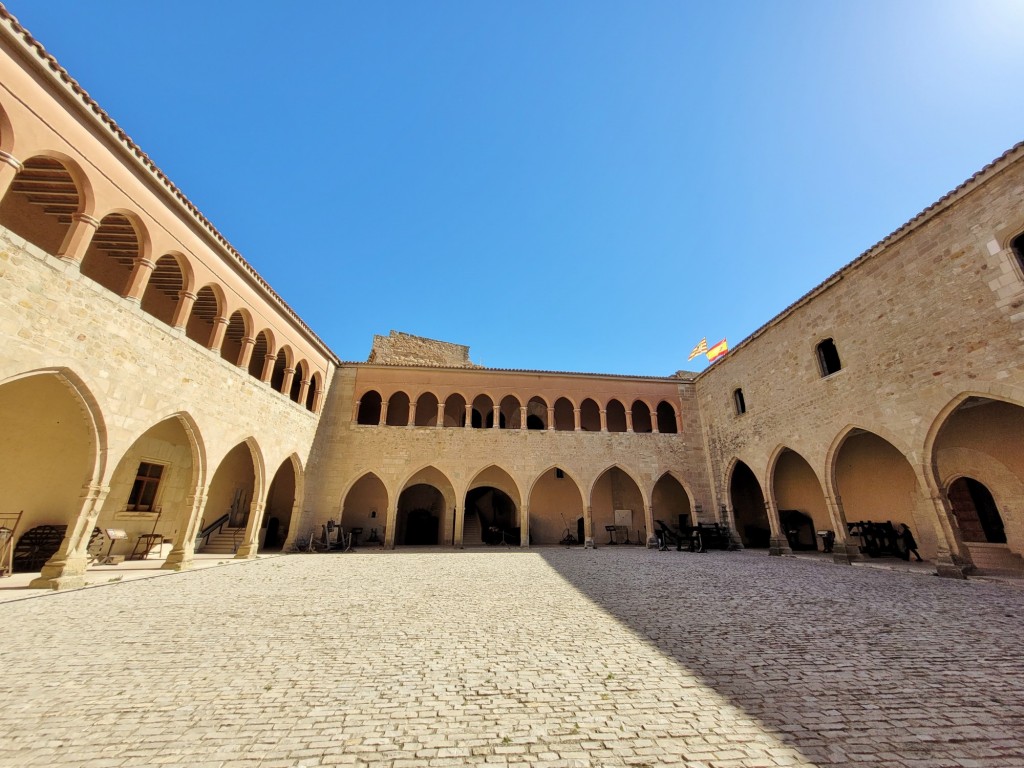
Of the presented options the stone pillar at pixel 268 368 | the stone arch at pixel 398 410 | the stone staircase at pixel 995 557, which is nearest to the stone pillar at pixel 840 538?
the stone staircase at pixel 995 557

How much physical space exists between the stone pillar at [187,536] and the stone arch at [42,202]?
228 inches

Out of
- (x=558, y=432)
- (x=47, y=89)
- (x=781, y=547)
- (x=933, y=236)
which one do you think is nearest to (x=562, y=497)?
(x=558, y=432)

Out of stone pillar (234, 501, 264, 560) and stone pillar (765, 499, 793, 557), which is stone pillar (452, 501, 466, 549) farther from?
stone pillar (765, 499, 793, 557)

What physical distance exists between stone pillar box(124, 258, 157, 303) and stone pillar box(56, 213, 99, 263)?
3.32ft

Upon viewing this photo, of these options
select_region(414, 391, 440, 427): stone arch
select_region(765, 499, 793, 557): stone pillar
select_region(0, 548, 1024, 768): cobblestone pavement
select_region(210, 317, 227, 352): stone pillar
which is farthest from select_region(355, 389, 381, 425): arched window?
select_region(765, 499, 793, 557): stone pillar

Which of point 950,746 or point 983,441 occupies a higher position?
point 983,441

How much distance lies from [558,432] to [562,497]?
10.8 feet

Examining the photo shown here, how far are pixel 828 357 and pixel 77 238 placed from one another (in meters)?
17.4

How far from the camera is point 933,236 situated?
8766 millimetres

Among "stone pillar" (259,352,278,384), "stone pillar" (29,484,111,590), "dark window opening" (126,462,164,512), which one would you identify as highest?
"stone pillar" (259,352,278,384)

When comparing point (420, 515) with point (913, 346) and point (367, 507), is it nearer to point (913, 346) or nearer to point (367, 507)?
point (367, 507)

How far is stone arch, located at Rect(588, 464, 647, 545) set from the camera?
17.8 meters

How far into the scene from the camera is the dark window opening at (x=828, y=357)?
1140 cm

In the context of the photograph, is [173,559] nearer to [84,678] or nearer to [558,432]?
[84,678]
